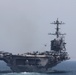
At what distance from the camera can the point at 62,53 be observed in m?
77.3

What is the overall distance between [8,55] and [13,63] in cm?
169

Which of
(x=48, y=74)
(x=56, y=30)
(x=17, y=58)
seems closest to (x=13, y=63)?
(x=17, y=58)

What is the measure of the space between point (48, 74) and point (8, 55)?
7.85 meters

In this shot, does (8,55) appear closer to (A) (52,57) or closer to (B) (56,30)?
(A) (52,57)

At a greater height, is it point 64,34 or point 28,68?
point 64,34

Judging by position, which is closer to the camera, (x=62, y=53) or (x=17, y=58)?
(x=17, y=58)

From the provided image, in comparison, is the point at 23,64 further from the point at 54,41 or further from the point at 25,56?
the point at 54,41

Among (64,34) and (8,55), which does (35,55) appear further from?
(64,34)

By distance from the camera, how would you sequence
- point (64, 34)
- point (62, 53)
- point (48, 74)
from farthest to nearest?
1. point (64, 34)
2. point (62, 53)
3. point (48, 74)

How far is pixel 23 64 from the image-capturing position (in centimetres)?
7212

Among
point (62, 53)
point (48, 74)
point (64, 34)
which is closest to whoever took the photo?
point (48, 74)

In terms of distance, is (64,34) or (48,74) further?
(64,34)

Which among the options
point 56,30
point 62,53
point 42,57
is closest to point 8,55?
point 42,57

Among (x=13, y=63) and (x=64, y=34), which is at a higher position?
(x=64, y=34)
